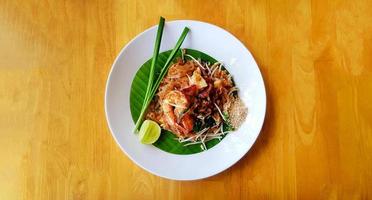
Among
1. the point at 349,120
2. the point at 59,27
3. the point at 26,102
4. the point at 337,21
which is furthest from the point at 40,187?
the point at 337,21

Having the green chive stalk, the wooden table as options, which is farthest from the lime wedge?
the wooden table

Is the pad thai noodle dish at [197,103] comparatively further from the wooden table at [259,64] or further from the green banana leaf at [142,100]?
the wooden table at [259,64]

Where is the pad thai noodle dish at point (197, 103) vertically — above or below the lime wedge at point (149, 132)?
above

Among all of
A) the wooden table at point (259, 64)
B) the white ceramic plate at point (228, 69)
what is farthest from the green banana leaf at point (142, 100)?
the wooden table at point (259, 64)

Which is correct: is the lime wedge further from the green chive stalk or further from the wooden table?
the wooden table

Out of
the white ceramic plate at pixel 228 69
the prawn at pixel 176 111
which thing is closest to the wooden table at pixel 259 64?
the white ceramic plate at pixel 228 69

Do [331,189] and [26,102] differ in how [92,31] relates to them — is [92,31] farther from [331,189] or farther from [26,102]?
[331,189]

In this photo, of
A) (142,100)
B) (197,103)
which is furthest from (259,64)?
(142,100)
